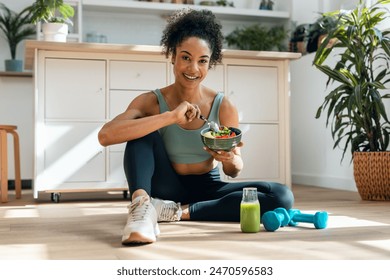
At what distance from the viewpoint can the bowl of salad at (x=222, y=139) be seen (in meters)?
1.79

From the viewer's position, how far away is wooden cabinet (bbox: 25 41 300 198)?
10.1 feet

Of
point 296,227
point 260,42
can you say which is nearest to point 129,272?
point 296,227

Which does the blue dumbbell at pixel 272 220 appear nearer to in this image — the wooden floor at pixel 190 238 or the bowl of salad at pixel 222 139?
the wooden floor at pixel 190 238

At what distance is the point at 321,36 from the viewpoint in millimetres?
4223

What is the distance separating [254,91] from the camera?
3496mm

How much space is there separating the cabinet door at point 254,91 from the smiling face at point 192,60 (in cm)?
146

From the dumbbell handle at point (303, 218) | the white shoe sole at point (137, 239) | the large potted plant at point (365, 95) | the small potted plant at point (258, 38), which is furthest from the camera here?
the small potted plant at point (258, 38)

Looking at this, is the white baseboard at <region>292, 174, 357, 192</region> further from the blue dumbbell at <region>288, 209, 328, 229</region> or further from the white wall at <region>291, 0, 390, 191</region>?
the blue dumbbell at <region>288, 209, 328, 229</region>

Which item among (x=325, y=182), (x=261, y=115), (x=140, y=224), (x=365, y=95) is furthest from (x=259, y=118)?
(x=140, y=224)

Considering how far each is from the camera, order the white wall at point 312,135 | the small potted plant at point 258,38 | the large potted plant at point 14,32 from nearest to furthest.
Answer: the white wall at point 312,135, the large potted plant at point 14,32, the small potted plant at point 258,38

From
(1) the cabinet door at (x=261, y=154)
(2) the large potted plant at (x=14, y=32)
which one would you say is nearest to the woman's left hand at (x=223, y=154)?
(1) the cabinet door at (x=261, y=154)

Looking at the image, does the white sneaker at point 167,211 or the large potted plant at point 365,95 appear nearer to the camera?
the white sneaker at point 167,211

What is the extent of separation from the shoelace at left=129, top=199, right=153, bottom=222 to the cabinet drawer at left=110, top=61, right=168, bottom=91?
5.23ft

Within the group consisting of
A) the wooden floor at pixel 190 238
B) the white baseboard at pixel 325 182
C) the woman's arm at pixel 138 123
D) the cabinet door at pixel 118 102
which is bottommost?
the white baseboard at pixel 325 182
